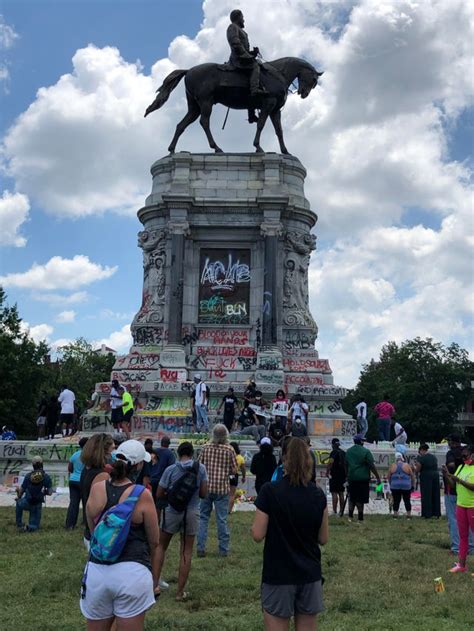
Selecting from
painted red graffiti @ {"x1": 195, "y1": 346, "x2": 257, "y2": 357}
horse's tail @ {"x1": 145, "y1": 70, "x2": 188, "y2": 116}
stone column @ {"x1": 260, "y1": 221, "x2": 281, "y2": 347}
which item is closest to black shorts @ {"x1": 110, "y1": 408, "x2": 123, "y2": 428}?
painted red graffiti @ {"x1": 195, "y1": 346, "x2": 257, "y2": 357}

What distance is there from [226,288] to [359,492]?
13768 mm

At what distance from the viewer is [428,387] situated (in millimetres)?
64500

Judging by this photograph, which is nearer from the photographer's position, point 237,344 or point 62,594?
point 62,594

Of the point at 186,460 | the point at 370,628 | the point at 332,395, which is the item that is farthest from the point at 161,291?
the point at 370,628

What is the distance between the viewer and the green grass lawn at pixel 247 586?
7535 millimetres

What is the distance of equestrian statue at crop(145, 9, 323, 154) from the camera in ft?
94.8

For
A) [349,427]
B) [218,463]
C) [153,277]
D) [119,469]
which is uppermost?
[153,277]

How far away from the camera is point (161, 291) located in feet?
93.0

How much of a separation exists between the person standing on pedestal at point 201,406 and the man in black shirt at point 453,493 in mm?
12659

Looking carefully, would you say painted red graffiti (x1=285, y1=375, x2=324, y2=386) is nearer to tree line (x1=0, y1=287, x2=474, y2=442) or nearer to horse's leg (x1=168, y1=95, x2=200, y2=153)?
horse's leg (x1=168, y1=95, x2=200, y2=153)

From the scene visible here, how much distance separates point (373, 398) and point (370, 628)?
69838 millimetres

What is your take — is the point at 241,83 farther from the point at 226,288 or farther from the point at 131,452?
the point at 131,452

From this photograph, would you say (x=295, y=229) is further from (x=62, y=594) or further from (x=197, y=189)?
(x=62, y=594)

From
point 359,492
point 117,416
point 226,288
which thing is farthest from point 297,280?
point 359,492
